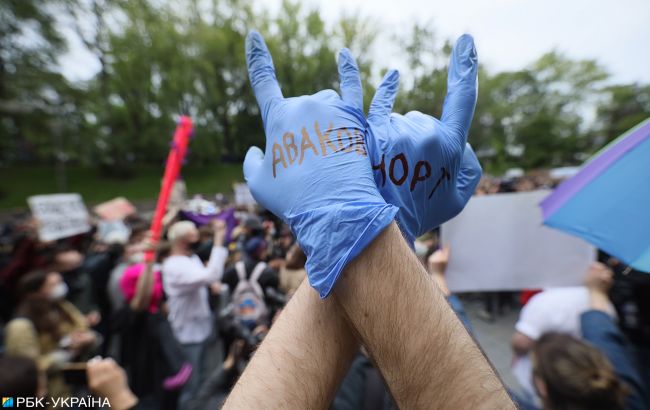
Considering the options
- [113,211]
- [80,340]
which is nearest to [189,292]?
[80,340]

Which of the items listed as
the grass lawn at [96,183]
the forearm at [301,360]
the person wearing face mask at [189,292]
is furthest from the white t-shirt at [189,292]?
the grass lawn at [96,183]

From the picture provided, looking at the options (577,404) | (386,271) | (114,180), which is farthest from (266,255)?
(114,180)

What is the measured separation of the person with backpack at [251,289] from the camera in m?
2.96

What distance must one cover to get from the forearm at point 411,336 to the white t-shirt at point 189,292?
101 inches

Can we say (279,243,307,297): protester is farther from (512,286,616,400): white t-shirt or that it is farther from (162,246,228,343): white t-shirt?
(512,286,616,400): white t-shirt

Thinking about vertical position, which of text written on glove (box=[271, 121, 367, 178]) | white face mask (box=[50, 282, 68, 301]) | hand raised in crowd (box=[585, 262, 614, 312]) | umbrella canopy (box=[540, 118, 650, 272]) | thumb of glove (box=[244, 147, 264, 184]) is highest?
Answer: text written on glove (box=[271, 121, 367, 178])

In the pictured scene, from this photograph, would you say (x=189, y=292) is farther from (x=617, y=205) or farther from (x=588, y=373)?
(x=617, y=205)

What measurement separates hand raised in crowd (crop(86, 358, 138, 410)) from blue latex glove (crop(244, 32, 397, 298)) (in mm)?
1317

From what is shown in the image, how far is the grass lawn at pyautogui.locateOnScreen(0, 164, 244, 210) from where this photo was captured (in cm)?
1784

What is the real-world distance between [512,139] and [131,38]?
28.1 meters

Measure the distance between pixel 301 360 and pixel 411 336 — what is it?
24 cm

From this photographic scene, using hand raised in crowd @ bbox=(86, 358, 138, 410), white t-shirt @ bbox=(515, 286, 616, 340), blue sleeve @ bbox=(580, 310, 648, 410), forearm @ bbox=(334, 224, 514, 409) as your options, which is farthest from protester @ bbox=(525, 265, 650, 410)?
hand raised in crowd @ bbox=(86, 358, 138, 410)

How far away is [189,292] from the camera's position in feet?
9.86

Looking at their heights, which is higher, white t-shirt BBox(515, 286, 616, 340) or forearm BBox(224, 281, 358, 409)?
forearm BBox(224, 281, 358, 409)
